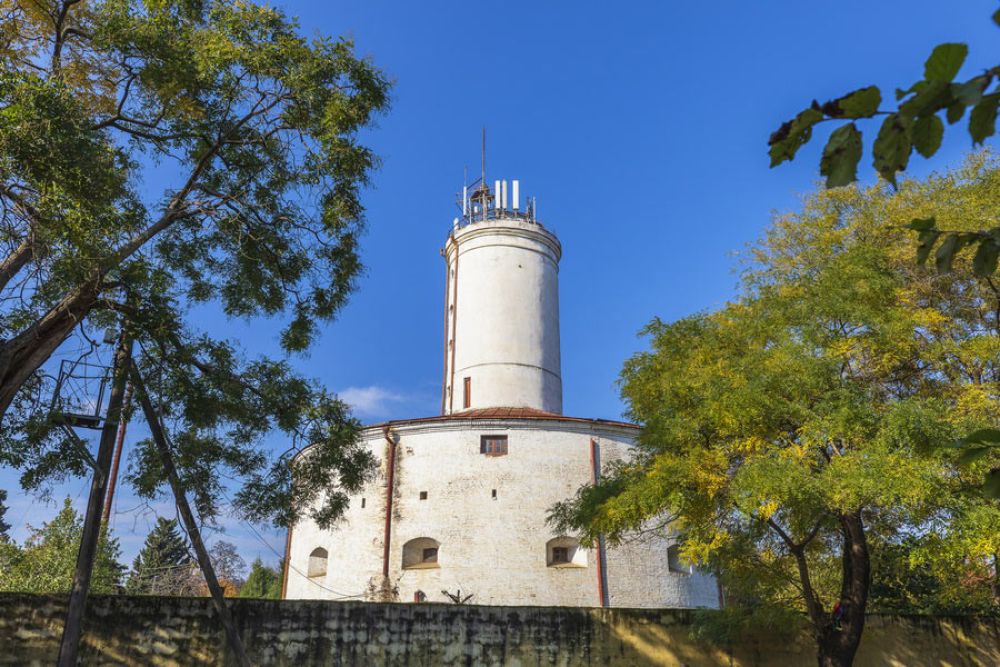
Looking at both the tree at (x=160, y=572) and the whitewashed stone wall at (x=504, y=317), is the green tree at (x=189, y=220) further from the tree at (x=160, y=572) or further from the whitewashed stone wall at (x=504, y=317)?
the whitewashed stone wall at (x=504, y=317)

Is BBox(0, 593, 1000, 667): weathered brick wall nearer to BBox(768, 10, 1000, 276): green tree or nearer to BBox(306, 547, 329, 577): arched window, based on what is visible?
BBox(306, 547, 329, 577): arched window

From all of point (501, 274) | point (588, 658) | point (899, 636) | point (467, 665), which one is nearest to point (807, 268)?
point (899, 636)

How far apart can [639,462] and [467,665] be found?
14.3ft

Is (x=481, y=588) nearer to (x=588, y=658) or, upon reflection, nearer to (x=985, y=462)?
(x=588, y=658)

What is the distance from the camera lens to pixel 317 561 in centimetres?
2202

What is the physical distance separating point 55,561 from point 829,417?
67.4 ft

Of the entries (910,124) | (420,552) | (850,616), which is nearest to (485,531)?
(420,552)

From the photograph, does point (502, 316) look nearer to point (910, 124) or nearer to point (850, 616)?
point (850, 616)

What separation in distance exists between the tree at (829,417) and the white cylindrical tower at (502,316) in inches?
427

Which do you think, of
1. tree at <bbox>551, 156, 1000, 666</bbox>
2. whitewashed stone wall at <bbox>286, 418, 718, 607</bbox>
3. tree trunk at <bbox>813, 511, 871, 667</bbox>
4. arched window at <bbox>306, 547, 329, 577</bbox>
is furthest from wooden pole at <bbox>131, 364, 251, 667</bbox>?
arched window at <bbox>306, 547, 329, 577</bbox>

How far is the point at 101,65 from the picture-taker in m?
9.77

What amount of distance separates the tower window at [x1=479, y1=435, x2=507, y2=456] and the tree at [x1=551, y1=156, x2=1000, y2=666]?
24.4ft

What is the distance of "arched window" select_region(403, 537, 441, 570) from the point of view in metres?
20.2

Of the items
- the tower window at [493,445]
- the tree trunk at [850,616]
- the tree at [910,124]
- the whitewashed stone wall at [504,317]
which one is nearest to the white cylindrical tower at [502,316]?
the whitewashed stone wall at [504,317]
